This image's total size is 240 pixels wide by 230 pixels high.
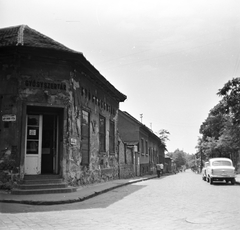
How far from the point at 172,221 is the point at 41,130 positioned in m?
7.44

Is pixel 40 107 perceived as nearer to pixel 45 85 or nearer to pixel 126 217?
pixel 45 85

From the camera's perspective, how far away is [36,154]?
40.5 feet

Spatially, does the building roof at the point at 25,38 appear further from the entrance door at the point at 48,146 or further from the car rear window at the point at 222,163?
the car rear window at the point at 222,163

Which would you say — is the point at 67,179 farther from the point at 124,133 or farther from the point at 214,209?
the point at 124,133

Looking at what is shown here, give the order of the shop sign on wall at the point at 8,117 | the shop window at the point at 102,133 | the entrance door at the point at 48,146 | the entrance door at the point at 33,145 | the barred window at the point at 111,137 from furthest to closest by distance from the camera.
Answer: the barred window at the point at 111,137 < the shop window at the point at 102,133 < the entrance door at the point at 48,146 < the entrance door at the point at 33,145 < the shop sign on wall at the point at 8,117

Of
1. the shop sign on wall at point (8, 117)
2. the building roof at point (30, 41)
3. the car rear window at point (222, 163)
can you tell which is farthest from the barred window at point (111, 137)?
the shop sign on wall at point (8, 117)

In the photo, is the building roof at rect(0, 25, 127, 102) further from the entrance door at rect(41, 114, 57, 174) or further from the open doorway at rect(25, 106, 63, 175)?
the entrance door at rect(41, 114, 57, 174)

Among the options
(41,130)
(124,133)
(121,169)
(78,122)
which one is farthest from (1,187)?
(124,133)

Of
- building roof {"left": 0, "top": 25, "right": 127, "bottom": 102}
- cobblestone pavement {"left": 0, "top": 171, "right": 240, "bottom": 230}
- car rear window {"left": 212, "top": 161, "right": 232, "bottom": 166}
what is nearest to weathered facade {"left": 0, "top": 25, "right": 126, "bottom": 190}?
building roof {"left": 0, "top": 25, "right": 127, "bottom": 102}

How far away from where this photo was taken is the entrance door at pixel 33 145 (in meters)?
12.2

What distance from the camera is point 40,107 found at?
12.5 m

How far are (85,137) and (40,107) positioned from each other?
3.04m

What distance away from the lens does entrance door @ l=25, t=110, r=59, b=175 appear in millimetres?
12281

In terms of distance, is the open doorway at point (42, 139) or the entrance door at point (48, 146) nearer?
the open doorway at point (42, 139)
